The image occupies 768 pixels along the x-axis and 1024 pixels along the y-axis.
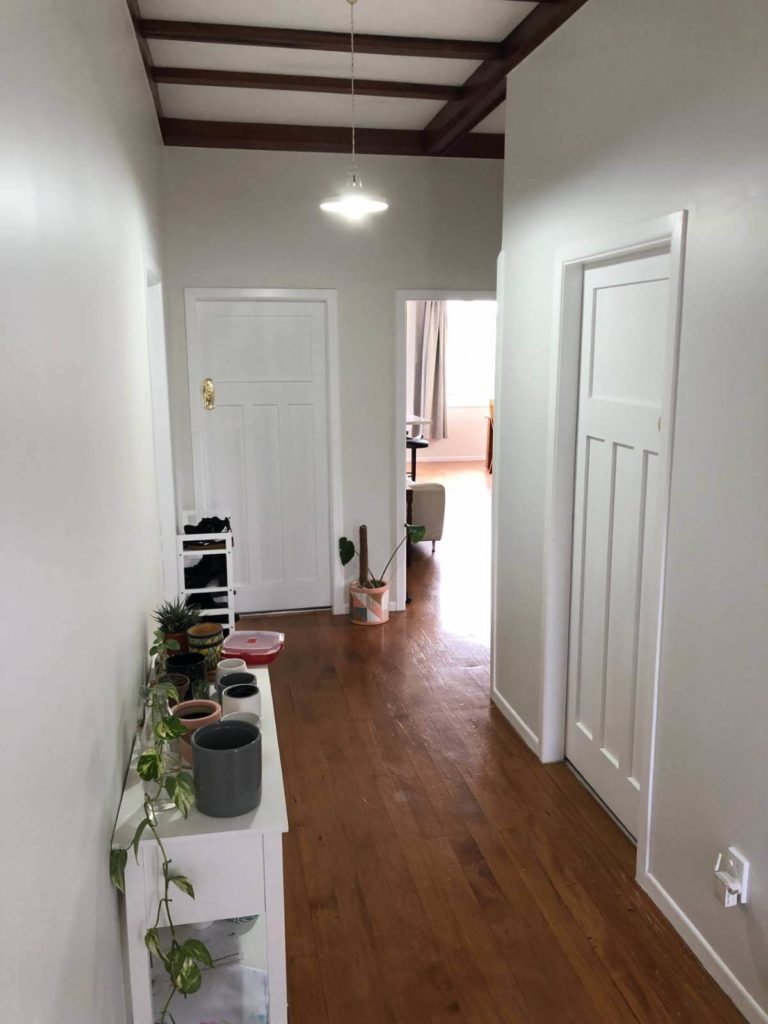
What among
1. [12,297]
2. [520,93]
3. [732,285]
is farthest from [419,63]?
[12,297]

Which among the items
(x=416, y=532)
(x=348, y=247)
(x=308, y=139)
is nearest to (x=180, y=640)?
(x=416, y=532)

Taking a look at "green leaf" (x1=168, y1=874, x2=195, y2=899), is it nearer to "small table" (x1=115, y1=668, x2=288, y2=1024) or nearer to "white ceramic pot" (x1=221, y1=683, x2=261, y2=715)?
"small table" (x1=115, y1=668, x2=288, y2=1024)

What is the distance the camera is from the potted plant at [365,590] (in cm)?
484

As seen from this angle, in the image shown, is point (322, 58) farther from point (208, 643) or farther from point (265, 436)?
point (208, 643)

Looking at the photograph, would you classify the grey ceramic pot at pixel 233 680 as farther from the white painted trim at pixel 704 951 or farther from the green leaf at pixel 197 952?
the white painted trim at pixel 704 951

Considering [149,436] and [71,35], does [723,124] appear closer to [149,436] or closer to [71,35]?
[71,35]

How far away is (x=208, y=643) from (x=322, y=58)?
247cm

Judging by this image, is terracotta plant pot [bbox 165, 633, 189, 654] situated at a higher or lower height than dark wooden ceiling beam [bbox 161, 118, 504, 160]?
lower

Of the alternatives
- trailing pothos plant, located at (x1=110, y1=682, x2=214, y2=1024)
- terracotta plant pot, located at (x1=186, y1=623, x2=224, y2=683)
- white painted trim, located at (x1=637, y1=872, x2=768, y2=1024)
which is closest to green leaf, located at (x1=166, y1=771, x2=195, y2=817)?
trailing pothos plant, located at (x1=110, y1=682, x2=214, y2=1024)

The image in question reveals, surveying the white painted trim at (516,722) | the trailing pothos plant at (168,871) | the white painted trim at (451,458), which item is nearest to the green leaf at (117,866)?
the trailing pothos plant at (168,871)

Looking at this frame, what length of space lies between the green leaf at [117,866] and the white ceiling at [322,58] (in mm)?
2675

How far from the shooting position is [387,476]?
4.97 metres

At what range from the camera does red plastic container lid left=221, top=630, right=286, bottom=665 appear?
2678 millimetres

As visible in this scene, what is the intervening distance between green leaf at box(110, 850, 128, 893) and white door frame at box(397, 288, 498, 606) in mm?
3463
